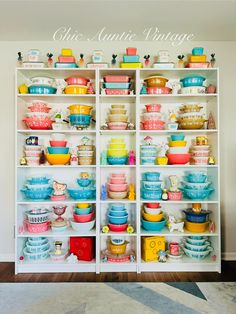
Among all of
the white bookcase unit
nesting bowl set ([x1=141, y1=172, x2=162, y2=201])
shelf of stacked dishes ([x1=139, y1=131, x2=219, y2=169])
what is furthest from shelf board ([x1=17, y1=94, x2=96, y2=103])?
nesting bowl set ([x1=141, y1=172, x2=162, y2=201])

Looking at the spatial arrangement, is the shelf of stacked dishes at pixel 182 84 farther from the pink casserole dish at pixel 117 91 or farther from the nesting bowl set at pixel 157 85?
the pink casserole dish at pixel 117 91

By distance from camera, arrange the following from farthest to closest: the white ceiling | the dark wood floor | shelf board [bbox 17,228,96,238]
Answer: shelf board [bbox 17,228,96,238], the dark wood floor, the white ceiling

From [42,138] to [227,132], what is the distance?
200 centimetres

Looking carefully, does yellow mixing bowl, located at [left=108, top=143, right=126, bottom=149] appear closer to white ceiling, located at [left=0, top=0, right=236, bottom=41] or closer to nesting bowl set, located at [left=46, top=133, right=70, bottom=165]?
nesting bowl set, located at [left=46, top=133, right=70, bottom=165]

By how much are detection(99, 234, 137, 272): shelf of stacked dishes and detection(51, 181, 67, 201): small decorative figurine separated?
649mm

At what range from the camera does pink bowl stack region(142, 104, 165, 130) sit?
2.41 meters

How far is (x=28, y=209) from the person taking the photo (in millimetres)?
2611

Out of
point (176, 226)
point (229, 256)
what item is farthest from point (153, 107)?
point (229, 256)

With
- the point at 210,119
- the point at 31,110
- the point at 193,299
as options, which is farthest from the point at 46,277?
the point at 210,119

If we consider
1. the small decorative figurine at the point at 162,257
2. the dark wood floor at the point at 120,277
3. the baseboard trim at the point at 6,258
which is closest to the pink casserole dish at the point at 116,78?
the small decorative figurine at the point at 162,257

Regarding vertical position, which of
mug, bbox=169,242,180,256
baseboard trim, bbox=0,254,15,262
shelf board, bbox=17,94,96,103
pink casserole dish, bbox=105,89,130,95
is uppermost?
pink casserole dish, bbox=105,89,130,95

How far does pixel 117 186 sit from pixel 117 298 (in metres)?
→ 0.95

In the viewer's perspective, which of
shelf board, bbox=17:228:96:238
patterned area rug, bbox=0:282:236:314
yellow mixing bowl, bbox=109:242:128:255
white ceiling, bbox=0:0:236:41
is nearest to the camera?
patterned area rug, bbox=0:282:236:314

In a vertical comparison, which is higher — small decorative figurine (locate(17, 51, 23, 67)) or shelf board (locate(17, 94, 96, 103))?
small decorative figurine (locate(17, 51, 23, 67))
